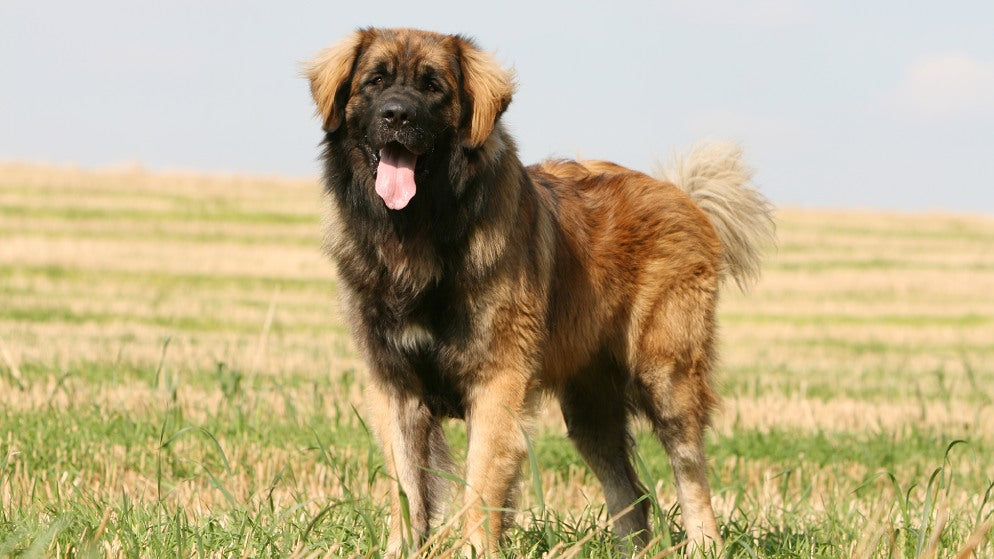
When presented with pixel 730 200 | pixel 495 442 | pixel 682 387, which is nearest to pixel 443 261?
pixel 495 442

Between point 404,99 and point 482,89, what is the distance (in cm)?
42

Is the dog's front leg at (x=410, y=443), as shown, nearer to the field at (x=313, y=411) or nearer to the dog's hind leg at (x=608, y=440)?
the field at (x=313, y=411)

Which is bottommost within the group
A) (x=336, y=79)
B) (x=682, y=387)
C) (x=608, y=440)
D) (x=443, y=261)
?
(x=608, y=440)

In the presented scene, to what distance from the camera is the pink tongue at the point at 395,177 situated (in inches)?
174

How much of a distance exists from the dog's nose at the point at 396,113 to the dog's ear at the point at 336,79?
0.37 m

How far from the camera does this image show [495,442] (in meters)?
4.57

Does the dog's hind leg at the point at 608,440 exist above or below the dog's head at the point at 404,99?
below

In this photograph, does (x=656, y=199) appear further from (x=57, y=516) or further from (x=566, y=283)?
(x=57, y=516)

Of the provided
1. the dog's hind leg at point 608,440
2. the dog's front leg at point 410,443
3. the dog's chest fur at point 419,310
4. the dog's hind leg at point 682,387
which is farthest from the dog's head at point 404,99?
the dog's hind leg at point 608,440

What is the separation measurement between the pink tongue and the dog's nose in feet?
0.50

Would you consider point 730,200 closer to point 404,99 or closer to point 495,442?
point 495,442

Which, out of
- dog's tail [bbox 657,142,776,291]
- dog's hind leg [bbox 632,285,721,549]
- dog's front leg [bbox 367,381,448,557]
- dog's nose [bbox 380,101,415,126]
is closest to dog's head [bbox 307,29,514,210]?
dog's nose [bbox 380,101,415,126]

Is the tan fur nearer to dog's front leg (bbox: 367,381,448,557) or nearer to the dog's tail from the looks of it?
dog's front leg (bbox: 367,381,448,557)

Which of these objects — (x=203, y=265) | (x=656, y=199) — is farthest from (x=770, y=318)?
(x=656, y=199)
